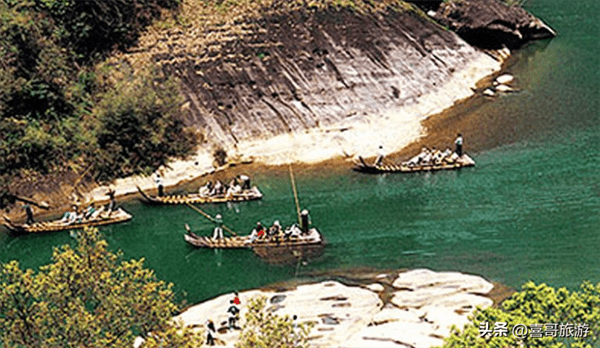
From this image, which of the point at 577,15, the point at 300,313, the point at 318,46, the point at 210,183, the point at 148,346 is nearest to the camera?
the point at 148,346

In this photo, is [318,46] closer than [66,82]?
No

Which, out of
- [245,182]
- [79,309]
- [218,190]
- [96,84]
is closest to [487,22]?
[245,182]

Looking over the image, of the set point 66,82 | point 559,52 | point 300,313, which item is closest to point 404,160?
point 300,313

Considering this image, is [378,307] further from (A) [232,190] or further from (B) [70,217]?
(B) [70,217]

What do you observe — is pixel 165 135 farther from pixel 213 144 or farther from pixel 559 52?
pixel 559 52

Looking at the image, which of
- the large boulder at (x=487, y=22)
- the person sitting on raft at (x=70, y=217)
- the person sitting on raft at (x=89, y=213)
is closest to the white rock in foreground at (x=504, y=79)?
the large boulder at (x=487, y=22)

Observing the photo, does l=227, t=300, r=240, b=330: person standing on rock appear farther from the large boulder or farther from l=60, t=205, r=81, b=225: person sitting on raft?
the large boulder

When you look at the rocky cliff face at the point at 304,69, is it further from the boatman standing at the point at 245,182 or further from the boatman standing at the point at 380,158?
the boatman standing at the point at 245,182
